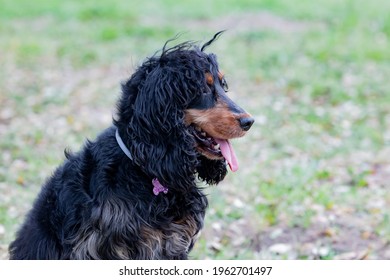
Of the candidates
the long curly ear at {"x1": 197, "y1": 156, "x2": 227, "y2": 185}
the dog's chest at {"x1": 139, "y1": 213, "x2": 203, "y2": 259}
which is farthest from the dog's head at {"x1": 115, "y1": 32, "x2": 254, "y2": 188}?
the dog's chest at {"x1": 139, "y1": 213, "x2": 203, "y2": 259}

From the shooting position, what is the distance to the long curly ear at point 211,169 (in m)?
4.11

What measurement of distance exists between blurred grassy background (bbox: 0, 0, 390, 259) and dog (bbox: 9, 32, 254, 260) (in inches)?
17.4

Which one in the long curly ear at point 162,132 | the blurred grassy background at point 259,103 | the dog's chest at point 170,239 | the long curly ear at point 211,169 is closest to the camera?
the long curly ear at point 162,132

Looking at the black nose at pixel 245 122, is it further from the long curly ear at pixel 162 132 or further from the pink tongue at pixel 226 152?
the long curly ear at pixel 162 132

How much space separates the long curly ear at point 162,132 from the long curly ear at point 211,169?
0.31 metres

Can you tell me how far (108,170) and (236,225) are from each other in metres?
2.49

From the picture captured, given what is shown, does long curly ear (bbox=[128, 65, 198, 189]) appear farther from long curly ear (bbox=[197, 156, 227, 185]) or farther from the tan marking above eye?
long curly ear (bbox=[197, 156, 227, 185])

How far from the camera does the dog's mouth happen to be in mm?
3877

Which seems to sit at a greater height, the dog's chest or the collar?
the collar

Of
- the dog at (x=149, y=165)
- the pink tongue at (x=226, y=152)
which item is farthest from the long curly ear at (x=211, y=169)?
the pink tongue at (x=226, y=152)

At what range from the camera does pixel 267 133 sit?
8.91 metres

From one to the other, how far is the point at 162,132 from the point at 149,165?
21 cm
